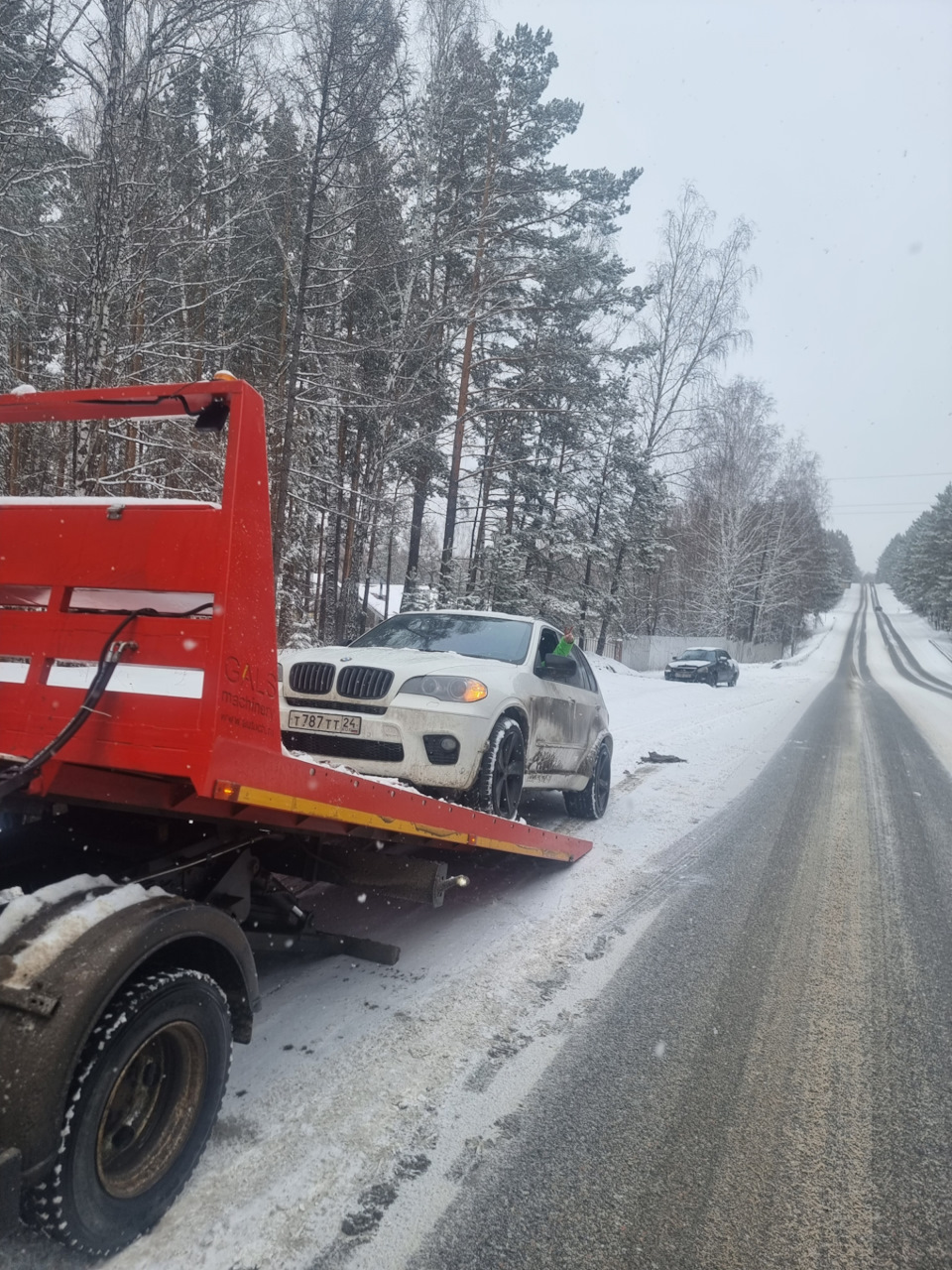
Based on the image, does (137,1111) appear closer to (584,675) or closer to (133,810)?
(133,810)

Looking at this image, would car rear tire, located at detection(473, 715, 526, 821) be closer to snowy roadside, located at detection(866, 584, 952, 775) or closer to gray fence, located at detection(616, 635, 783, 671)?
snowy roadside, located at detection(866, 584, 952, 775)

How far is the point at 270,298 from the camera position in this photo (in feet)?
53.5

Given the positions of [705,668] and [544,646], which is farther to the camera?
[705,668]

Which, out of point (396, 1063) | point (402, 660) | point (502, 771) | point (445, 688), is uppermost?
point (402, 660)

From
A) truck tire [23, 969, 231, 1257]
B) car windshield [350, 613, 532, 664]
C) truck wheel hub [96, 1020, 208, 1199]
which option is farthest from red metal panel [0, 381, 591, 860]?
car windshield [350, 613, 532, 664]

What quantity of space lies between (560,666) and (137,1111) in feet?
14.3

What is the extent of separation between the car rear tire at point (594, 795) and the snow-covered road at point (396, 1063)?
533mm

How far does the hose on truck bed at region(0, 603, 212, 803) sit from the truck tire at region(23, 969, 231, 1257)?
62cm

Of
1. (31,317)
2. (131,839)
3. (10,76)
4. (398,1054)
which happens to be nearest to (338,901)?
(398,1054)

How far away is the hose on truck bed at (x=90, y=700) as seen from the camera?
83.7 inches

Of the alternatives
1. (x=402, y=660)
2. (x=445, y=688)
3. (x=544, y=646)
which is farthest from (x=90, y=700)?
(x=544, y=646)

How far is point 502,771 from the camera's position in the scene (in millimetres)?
4980

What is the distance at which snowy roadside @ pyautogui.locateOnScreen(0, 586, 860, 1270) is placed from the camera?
2129 millimetres

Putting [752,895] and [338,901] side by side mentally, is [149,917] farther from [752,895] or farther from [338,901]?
[752,895]
